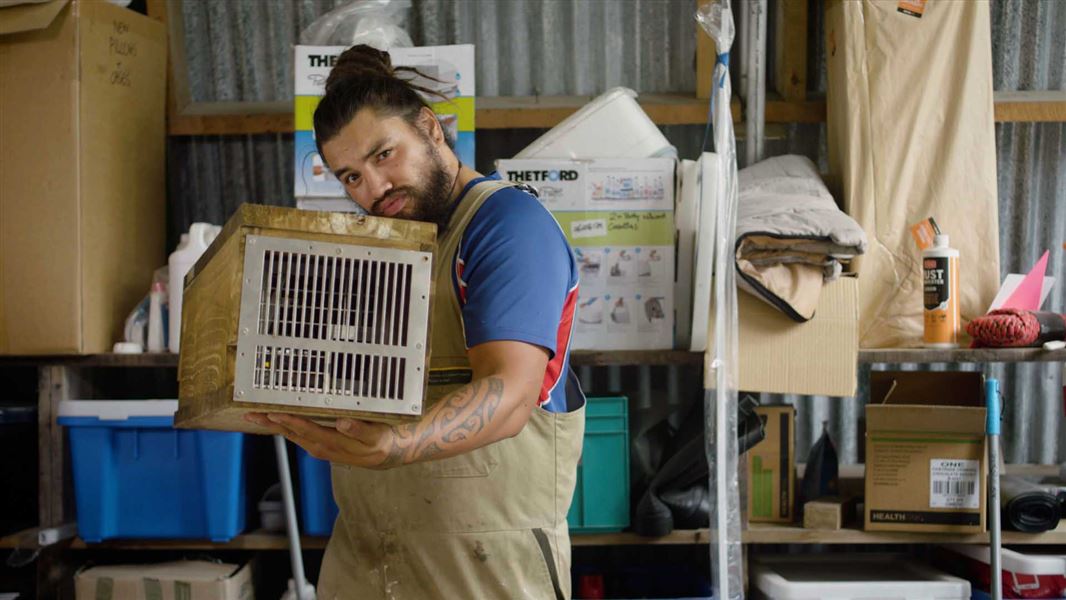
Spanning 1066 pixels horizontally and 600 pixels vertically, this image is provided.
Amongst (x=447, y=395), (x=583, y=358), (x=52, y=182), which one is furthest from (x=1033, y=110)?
(x=52, y=182)

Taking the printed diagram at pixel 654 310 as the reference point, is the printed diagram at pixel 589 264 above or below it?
above

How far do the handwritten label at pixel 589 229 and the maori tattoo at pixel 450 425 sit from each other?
1486 mm

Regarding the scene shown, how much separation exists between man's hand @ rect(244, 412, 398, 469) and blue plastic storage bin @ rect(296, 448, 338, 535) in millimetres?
1648

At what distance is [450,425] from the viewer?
1308 millimetres

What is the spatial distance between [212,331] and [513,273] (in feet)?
1.31

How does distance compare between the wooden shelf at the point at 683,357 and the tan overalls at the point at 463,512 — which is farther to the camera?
the wooden shelf at the point at 683,357

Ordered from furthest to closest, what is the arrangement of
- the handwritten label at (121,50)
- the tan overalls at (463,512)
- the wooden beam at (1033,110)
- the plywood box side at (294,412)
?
the wooden beam at (1033,110) → the handwritten label at (121,50) → the tan overalls at (463,512) → the plywood box side at (294,412)

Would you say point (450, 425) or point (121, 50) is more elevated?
point (121, 50)

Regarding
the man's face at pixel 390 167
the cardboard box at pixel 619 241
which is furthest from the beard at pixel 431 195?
the cardboard box at pixel 619 241

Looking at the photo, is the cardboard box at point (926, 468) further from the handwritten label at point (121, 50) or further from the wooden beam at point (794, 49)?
the handwritten label at point (121, 50)

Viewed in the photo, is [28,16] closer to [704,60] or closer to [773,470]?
[704,60]

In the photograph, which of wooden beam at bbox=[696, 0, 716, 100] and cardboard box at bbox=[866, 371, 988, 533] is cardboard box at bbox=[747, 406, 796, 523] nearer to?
cardboard box at bbox=[866, 371, 988, 533]

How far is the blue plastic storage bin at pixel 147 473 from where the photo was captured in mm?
2816

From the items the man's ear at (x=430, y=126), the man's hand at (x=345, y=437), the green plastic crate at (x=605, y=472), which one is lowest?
the green plastic crate at (x=605, y=472)
